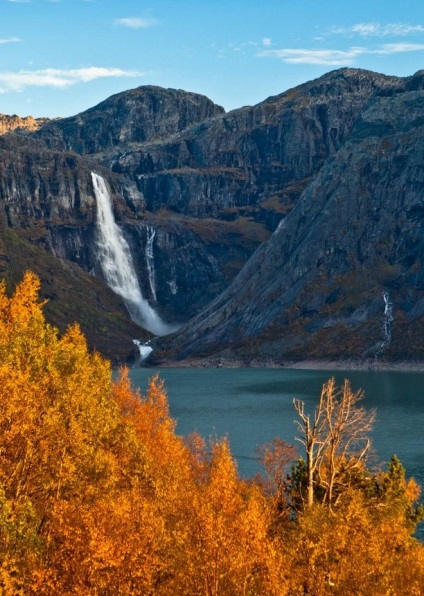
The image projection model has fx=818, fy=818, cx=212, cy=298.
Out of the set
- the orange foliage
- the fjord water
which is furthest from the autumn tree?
the fjord water

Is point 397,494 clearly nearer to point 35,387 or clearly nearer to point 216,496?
point 216,496

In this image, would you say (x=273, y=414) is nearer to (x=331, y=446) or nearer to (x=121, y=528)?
(x=331, y=446)

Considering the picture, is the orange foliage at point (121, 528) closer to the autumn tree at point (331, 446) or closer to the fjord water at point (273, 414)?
the autumn tree at point (331, 446)

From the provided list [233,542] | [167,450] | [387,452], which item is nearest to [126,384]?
[167,450]

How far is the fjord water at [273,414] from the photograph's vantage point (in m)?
99.7

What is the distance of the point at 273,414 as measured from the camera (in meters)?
138

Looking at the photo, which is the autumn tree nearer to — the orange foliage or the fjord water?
the orange foliage

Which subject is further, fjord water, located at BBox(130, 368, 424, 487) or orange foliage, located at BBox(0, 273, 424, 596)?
fjord water, located at BBox(130, 368, 424, 487)

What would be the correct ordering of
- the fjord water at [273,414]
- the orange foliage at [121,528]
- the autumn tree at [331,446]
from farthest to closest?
the fjord water at [273,414] → the autumn tree at [331,446] → the orange foliage at [121,528]

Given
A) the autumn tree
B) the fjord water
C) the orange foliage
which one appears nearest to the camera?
the orange foliage

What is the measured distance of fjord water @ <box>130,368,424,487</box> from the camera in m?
99.7

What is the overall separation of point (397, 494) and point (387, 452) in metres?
47.1

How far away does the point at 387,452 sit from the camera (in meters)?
97.2

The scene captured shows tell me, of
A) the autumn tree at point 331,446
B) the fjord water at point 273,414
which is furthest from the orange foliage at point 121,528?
the fjord water at point 273,414
